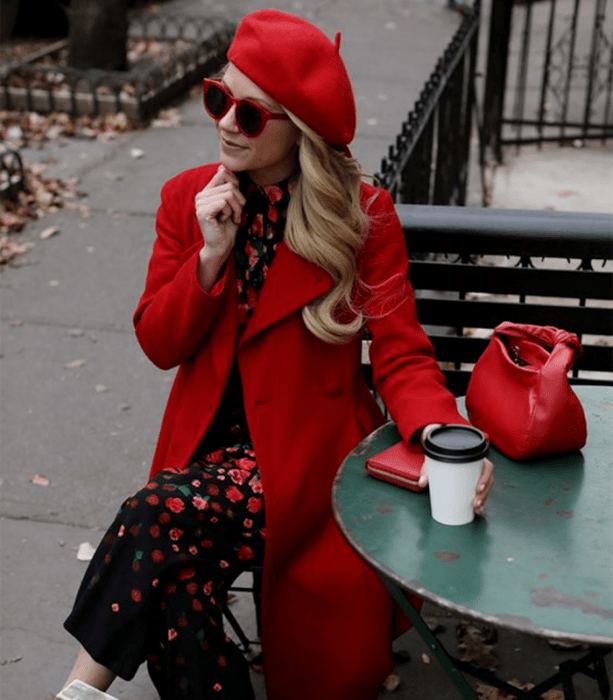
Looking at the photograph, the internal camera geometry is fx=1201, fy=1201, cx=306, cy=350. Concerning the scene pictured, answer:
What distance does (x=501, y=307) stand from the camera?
11.6ft

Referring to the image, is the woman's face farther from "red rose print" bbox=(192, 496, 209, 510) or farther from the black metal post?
the black metal post

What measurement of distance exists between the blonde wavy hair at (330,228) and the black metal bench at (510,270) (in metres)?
0.58

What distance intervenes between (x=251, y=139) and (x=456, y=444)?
34.6 inches

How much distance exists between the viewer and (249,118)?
273 centimetres

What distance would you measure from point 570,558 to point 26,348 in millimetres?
3728

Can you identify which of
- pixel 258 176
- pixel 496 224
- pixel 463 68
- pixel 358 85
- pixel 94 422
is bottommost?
pixel 358 85

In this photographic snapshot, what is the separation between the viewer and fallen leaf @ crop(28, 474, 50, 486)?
4445 mm

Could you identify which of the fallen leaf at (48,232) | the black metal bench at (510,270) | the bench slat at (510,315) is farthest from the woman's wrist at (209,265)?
the fallen leaf at (48,232)

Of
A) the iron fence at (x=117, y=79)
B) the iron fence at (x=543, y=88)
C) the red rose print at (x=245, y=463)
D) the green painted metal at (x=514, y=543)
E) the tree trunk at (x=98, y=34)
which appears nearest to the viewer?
the green painted metal at (x=514, y=543)

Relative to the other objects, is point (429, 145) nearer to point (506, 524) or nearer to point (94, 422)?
point (94, 422)

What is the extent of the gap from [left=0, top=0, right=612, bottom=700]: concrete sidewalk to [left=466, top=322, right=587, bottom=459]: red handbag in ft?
3.29

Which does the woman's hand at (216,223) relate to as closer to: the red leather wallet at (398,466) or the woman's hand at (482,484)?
the red leather wallet at (398,466)

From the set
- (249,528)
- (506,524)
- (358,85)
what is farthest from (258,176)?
(358,85)

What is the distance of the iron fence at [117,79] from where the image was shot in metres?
9.05
